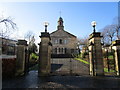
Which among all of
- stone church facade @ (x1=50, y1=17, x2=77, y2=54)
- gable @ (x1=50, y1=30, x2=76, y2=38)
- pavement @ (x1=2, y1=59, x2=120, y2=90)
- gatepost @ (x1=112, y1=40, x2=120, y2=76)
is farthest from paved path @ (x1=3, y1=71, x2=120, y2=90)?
gable @ (x1=50, y1=30, x2=76, y2=38)

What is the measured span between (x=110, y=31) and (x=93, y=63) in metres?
33.3

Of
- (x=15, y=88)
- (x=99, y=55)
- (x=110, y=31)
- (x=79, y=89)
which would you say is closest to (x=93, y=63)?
(x=99, y=55)

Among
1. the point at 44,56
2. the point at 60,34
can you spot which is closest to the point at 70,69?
the point at 44,56

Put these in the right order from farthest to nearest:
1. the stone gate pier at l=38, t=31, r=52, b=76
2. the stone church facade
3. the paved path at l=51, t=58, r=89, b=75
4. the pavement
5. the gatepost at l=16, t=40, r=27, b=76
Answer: the stone church facade
the paved path at l=51, t=58, r=89, b=75
the gatepost at l=16, t=40, r=27, b=76
the stone gate pier at l=38, t=31, r=52, b=76
the pavement

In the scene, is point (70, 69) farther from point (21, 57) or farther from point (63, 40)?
point (63, 40)

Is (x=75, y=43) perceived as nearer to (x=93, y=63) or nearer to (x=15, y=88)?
(x=93, y=63)

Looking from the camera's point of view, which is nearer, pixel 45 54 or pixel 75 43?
pixel 45 54

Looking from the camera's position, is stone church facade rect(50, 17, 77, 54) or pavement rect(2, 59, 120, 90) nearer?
pavement rect(2, 59, 120, 90)

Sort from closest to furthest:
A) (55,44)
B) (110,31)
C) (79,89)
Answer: (79,89)
(110,31)
(55,44)

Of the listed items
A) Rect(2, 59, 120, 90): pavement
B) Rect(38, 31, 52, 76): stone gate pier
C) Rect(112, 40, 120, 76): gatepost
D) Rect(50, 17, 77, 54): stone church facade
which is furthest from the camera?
Rect(50, 17, 77, 54): stone church facade

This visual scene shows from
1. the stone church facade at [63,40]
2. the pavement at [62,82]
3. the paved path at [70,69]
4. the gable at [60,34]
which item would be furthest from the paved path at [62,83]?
the gable at [60,34]

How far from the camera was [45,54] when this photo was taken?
738 centimetres

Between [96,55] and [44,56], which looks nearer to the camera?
[44,56]

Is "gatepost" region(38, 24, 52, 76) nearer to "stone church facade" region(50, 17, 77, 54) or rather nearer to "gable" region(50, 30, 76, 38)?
"stone church facade" region(50, 17, 77, 54)
